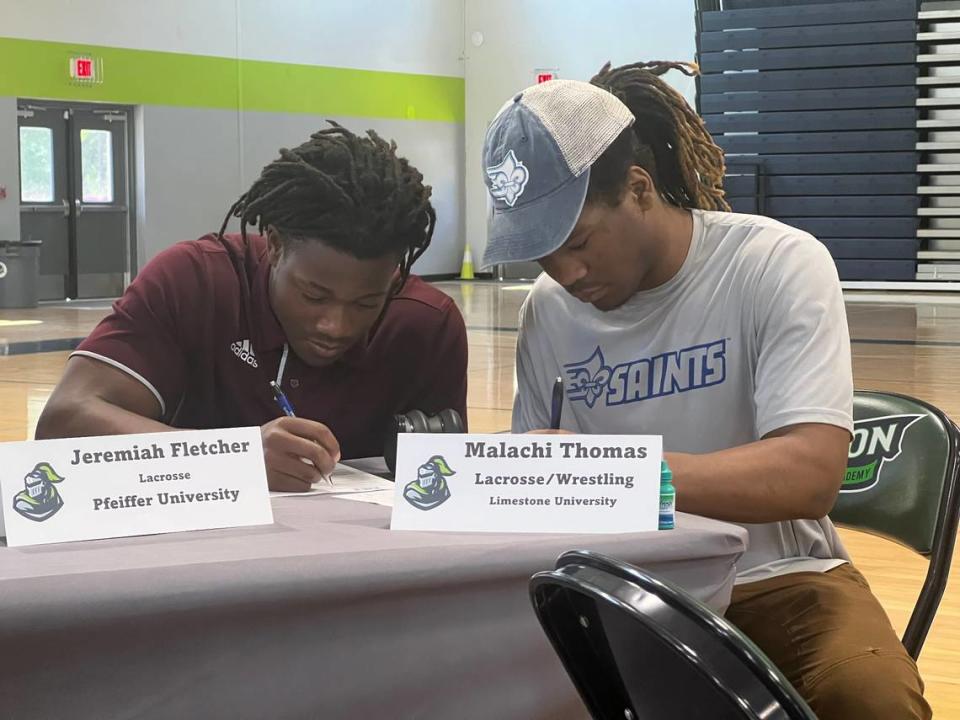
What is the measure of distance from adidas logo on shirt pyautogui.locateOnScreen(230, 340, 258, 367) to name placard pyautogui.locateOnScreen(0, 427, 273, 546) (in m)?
0.62

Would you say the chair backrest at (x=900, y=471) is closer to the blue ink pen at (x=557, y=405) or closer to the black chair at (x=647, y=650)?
the blue ink pen at (x=557, y=405)

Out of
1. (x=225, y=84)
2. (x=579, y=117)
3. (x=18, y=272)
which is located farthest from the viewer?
(x=225, y=84)

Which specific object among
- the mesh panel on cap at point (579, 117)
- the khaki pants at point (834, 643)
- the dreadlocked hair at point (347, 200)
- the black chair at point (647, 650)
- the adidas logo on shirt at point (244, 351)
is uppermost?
the mesh panel on cap at point (579, 117)

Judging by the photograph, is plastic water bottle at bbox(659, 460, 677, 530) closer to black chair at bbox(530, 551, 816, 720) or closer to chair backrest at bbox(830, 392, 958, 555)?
black chair at bbox(530, 551, 816, 720)

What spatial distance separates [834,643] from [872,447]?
0.46 metres

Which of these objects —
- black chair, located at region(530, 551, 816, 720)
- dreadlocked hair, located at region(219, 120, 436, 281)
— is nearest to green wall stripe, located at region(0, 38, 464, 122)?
dreadlocked hair, located at region(219, 120, 436, 281)

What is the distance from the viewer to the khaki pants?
55.2 inches

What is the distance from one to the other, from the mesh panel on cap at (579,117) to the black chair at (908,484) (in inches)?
21.8

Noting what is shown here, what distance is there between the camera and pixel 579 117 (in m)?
1.66

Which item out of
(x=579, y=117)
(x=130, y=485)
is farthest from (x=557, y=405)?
(x=130, y=485)

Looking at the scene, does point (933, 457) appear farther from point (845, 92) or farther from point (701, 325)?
point (845, 92)

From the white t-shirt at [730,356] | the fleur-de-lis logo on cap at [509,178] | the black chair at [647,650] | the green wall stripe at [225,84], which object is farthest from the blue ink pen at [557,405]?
the green wall stripe at [225,84]

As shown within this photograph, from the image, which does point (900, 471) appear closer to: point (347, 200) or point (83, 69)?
point (347, 200)

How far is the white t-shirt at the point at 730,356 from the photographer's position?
1610 mm
